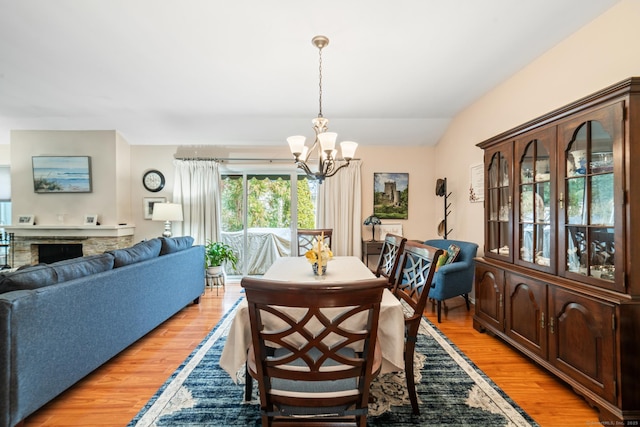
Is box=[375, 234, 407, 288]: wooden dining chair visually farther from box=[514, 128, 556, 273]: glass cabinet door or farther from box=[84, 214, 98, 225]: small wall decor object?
box=[84, 214, 98, 225]: small wall decor object

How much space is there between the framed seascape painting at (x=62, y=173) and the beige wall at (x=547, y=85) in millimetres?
5656

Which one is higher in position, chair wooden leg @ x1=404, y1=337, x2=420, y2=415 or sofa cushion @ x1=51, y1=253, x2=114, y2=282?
sofa cushion @ x1=51, y1=253, x2=114, y2=282

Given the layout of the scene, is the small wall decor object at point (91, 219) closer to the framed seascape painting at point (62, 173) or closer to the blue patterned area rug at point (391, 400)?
the framed seascape painting at point (62, 173)

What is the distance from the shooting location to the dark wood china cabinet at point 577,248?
1.58 metres

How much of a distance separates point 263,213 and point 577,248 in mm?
4114

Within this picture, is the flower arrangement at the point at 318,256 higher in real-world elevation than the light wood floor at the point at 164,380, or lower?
higher

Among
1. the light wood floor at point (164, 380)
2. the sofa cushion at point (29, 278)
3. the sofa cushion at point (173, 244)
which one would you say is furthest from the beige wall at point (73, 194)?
the sofa cushion at point (29, 278)

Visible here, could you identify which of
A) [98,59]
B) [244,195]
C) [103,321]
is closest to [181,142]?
[244,195]

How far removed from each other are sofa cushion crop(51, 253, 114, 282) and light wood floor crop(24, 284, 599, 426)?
77 cm

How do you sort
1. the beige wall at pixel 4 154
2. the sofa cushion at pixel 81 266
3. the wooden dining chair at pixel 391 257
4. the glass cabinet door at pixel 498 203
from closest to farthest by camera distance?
1. the sofa cushion at pixel 81 266
2. the wooden dining chair at pixel 391 257
3. the glass cabinet door at pixel 498 203
4. the beige wall at pixel 4 154

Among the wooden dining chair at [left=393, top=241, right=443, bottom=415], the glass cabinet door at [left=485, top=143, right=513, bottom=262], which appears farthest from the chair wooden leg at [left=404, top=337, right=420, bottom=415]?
the glass cabinet door at [left=485, top=143, right=513, bottom=262]

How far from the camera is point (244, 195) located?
505cm

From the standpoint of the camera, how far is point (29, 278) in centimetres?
172

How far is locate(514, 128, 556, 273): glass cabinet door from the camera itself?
2139mm
